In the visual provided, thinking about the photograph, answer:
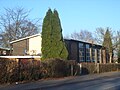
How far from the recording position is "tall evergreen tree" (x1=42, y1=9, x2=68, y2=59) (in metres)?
38.3

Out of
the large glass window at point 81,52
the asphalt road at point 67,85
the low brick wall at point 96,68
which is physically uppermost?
the large glass window at point 81,52

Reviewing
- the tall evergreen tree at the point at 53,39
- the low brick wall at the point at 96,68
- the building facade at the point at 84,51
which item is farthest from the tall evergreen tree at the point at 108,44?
the tall evergreen tree at the point at 53,39

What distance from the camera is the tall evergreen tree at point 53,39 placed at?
38312mm

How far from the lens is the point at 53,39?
38.7 metres

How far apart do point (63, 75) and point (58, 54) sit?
6488mm

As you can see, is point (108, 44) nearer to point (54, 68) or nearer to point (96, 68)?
point (96, 68)

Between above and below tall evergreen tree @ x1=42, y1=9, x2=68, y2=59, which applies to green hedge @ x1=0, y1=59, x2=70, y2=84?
below

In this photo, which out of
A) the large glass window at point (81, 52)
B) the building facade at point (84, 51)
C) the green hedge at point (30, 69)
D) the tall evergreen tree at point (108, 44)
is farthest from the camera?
the tall evergreen tree at point (108, 44)

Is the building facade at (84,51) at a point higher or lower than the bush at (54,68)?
higher

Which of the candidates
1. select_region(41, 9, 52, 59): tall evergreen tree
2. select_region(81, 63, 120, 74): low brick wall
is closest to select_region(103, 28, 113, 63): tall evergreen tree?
select_region(81, 63, 120, 74): low brick wall

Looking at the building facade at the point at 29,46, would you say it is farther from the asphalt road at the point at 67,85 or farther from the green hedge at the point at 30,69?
the asphalt road at the point at 67,85

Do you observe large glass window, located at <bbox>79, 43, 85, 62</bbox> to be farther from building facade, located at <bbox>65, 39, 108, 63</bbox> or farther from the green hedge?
the green hedge

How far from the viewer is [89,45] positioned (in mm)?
54562

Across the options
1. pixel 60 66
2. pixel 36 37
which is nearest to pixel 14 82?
pixel 60 66
